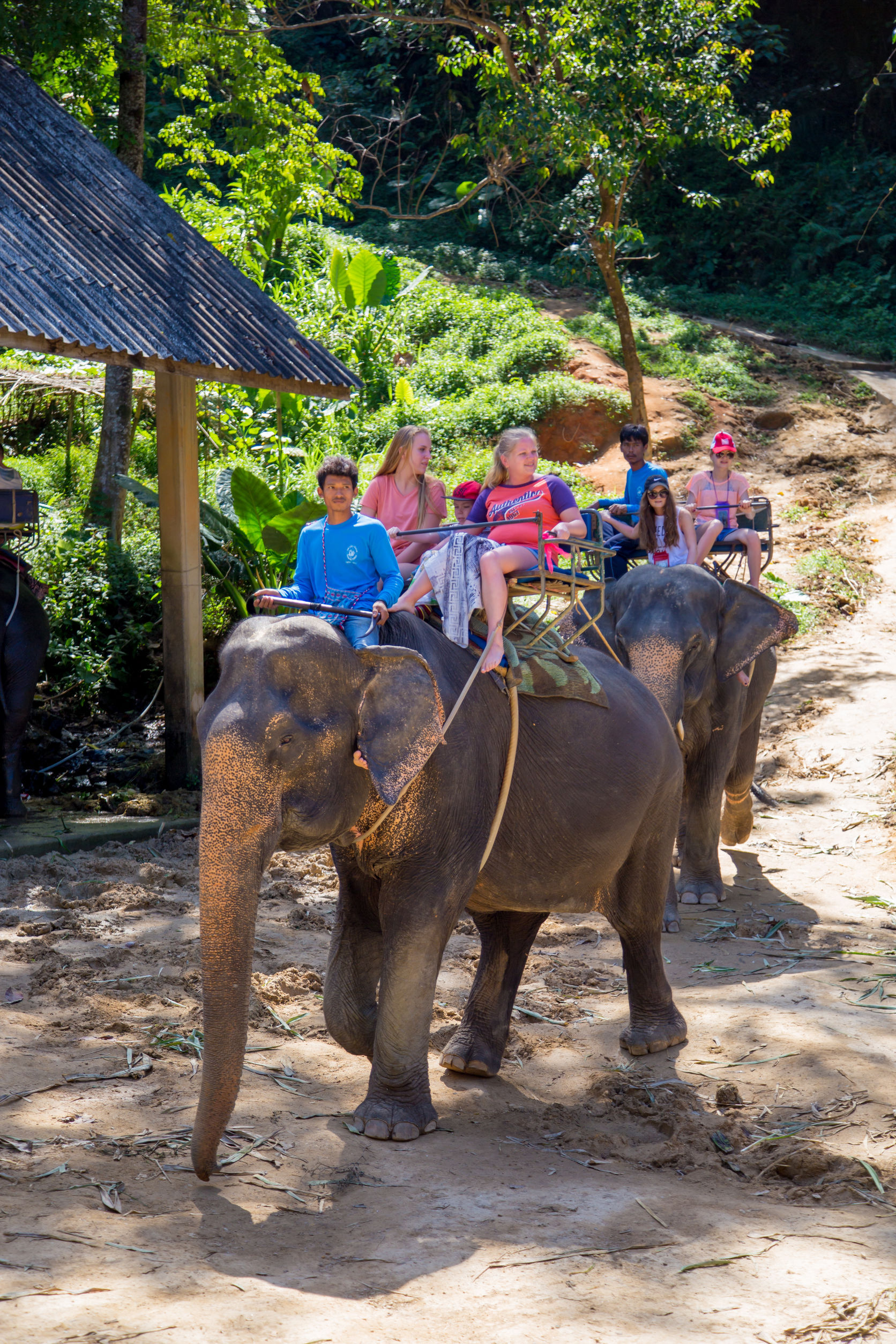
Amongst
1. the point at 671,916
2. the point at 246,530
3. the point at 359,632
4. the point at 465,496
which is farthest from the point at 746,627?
the point at 246,530

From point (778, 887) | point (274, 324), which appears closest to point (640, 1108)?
point (778, 887)

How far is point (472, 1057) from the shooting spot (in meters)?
4.34

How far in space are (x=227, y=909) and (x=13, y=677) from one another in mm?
4462

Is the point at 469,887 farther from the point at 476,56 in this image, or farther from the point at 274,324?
the point at 476,56

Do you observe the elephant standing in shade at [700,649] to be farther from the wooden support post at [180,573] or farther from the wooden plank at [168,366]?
the wooden support post at [180,573]

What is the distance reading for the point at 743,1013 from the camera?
16.2 ft

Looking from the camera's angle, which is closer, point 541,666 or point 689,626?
point 541,666

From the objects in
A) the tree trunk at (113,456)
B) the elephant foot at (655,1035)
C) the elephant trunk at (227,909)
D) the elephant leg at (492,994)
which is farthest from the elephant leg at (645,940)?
the tree trunk at (113,456)

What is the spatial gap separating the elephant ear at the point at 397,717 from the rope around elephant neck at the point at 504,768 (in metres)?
0.21

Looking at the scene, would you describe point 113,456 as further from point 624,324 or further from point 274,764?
point 274,764

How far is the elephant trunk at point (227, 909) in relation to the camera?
314cm

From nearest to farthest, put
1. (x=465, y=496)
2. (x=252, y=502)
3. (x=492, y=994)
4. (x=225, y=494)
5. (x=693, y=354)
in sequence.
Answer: (x=492, y=994) < (x=465, y=496) < (x=252, y=502) < (x=225, y=494) < (x=693, y=354)

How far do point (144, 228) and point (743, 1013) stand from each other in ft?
18.6

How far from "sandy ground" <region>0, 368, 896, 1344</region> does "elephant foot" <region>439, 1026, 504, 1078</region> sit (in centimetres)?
5
